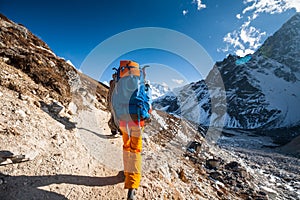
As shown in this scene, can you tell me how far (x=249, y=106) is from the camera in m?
169

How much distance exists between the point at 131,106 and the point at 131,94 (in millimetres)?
274

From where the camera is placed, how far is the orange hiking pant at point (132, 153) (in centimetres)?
390

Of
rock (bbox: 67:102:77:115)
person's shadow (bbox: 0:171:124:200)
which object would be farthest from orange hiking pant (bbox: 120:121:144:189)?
rock (bbox: 67:102:77:115)

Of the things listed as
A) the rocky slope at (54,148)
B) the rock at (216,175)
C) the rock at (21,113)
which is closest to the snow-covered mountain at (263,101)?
the rock at (216,175)

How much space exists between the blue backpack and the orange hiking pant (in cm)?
18

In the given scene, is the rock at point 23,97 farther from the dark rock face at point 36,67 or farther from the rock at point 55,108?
the dark rock face at point 36,67

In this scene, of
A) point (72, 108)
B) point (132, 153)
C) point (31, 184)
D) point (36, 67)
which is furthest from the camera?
point (72, 108)

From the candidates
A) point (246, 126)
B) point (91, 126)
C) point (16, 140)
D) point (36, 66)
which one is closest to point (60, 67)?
point (36, 66)

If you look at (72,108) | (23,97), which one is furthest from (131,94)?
(72,108)

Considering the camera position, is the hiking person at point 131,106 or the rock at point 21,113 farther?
the rock at point 21,113

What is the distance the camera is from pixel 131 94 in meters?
4.29

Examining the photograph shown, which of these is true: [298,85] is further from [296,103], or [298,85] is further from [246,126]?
[246,126]

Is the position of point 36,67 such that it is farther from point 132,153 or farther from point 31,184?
point 132,153

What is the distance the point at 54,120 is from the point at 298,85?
214209mm
